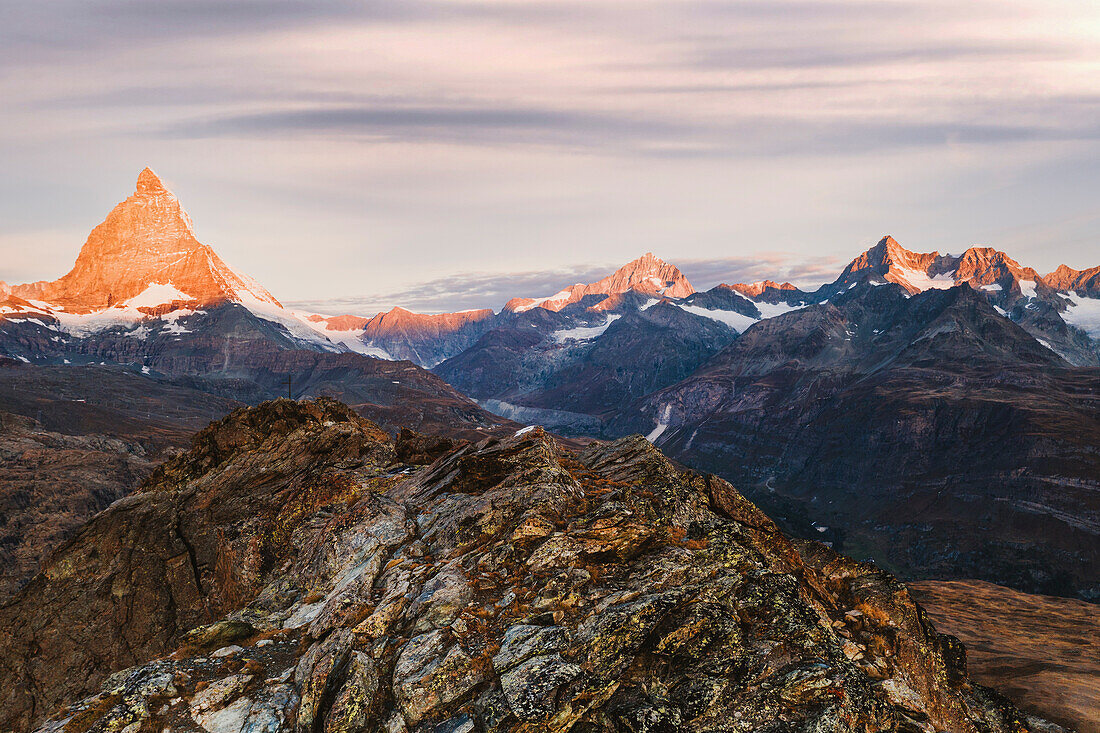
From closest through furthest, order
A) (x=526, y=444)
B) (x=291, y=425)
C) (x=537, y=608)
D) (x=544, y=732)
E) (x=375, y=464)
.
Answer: (x=544, y=732) < (x=537, y=608) < (x=526, y=444) < (x=375, y=464) < (x=291, y=425)

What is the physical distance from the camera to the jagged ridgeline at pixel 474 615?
1948 centimetres

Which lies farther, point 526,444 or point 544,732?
point 526,444

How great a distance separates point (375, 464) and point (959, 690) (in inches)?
1446

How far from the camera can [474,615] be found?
2266 cm

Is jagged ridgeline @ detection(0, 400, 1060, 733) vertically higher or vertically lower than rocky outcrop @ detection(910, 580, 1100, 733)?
higher

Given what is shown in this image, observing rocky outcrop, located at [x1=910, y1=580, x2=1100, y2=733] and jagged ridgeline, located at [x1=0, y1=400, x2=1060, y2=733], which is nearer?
jagged ridgeline, located at [x1=0, y1=400, x2=1060, y2=733]

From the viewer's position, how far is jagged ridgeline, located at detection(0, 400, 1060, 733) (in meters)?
19.5

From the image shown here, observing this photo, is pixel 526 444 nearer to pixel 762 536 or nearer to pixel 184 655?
pixel 762 536

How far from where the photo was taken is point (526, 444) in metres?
34.4

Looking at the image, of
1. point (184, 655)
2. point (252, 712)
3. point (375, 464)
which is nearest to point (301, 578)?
point (184, 655)

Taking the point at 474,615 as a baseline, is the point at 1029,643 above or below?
below

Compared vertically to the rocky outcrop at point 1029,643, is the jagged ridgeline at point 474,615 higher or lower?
higher

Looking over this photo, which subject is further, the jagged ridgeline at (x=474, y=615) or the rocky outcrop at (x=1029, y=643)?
the rocky outcrop at (x=1029, y=643)

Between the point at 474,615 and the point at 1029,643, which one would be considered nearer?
the point at 474,615
